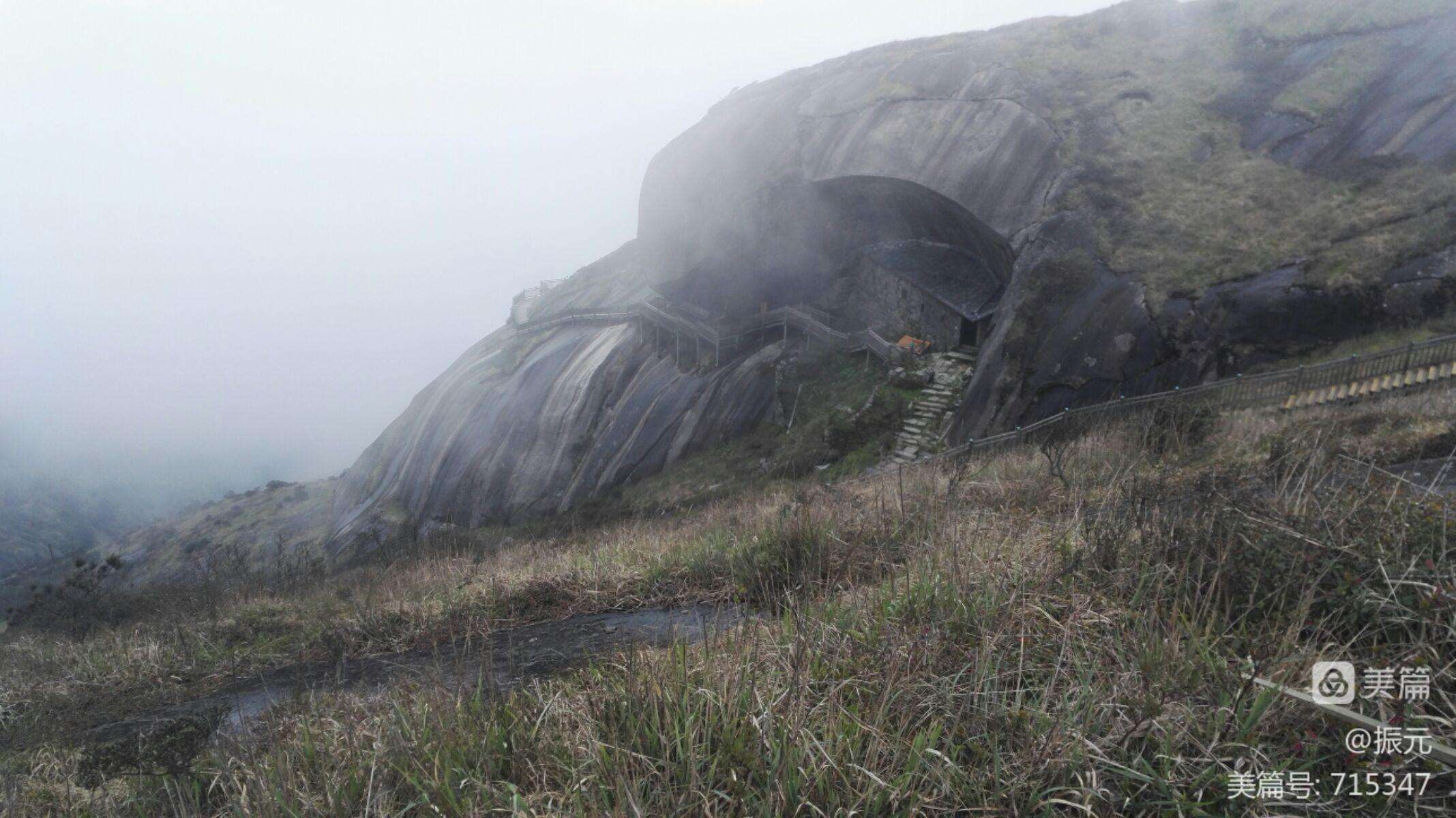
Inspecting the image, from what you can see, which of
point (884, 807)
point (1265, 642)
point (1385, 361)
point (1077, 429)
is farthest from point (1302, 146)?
point (884, 807)

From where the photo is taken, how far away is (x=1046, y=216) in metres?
26.2

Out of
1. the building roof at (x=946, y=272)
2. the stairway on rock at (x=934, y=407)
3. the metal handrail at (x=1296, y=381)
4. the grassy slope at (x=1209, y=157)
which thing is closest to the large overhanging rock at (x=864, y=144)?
the grassy slope at (x=1209, y=157)

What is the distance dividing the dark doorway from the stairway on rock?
73 cm

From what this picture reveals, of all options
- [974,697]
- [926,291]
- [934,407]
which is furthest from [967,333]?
[974,697]

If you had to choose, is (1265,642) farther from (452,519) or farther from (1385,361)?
Answer: (452,519)

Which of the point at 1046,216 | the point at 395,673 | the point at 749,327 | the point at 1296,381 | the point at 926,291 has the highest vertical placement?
the point at 395,673

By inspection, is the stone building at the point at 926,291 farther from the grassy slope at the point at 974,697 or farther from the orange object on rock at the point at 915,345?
the grassy slope at the point at 974,697

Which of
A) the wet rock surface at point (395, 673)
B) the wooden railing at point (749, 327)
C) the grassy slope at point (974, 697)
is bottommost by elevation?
the wooden railing at point (749, 327)

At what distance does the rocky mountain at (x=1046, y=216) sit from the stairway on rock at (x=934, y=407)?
118 centimetres

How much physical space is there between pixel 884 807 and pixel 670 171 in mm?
45150

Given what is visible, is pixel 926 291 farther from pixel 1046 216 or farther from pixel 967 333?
pixel 1046 216

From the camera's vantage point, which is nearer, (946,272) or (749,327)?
(946,272)

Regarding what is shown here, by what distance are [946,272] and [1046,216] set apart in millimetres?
5554

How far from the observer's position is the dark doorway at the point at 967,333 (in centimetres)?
2978
